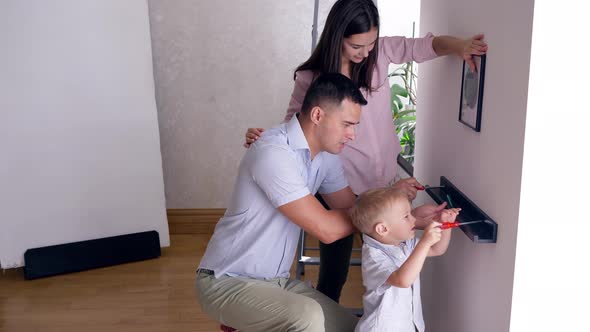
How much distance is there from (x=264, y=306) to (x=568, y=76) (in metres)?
1.01

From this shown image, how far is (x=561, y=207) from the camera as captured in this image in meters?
1.58

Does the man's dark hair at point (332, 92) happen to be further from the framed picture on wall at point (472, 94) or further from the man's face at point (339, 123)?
the framed picture on wall at point (472, 94)

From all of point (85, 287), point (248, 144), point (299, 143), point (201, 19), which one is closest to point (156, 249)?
point (85, 287)

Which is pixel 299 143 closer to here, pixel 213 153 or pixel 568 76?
pixel 568 76

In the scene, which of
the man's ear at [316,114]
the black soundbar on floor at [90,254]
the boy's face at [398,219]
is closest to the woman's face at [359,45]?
the man's ear at [316,114]

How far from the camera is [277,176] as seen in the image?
6.48 feet

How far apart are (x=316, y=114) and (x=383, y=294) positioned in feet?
1.73

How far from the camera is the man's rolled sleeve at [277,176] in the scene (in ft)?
6.48

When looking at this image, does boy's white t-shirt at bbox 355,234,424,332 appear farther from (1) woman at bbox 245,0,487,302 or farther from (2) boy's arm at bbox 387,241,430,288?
(1) woman at bbox 245,0,487,302

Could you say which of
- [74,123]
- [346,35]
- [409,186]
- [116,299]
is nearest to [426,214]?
[409,186]

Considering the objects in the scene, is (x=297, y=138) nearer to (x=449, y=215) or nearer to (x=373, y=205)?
(x=373, y=205)

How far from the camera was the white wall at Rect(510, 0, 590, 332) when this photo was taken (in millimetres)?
1490

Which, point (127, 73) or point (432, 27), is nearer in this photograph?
point (432, 27)

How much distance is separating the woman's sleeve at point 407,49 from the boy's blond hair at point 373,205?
1.65ft
